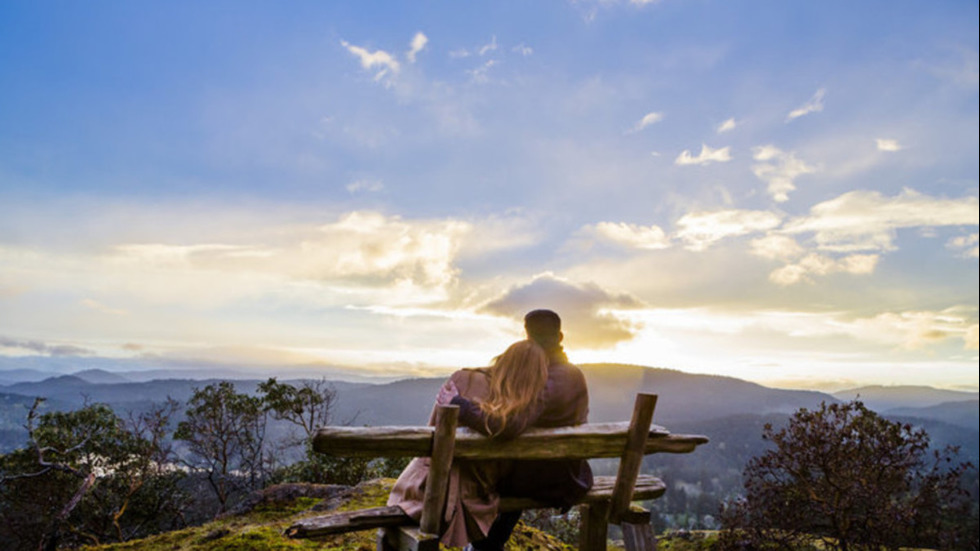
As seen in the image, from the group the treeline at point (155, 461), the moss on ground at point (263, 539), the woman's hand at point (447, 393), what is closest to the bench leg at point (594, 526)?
the moss on ground at point (263, 539)

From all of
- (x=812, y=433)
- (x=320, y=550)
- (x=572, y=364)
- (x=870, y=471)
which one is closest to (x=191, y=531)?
(x=320, y=550)

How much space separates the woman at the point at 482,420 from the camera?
4367 millimetres

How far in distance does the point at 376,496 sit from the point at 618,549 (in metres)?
6.00

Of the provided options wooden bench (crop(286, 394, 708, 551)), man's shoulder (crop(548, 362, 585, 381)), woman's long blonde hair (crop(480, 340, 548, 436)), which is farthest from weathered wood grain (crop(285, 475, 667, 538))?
man's shoulder (crop(548, 362, 585, 381))

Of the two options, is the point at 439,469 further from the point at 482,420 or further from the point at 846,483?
the point at 846,483

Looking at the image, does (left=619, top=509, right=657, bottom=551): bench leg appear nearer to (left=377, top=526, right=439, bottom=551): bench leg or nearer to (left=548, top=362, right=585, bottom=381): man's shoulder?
(left=548, top=362, right=585, bottom=381): man's shoulder

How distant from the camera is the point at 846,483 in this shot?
961 cm

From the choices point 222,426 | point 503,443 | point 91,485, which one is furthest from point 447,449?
point 91,485

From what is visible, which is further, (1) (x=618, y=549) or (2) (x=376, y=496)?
(1) (x=618, y=549)

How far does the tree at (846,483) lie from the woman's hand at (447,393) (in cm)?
830

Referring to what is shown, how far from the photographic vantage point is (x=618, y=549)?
1214 cm

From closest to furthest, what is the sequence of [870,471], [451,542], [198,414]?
[451,542], [870,471], [198,414]

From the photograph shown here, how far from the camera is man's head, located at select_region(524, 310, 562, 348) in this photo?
4.92 metres

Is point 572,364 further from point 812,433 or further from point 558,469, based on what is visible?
point 812,433
